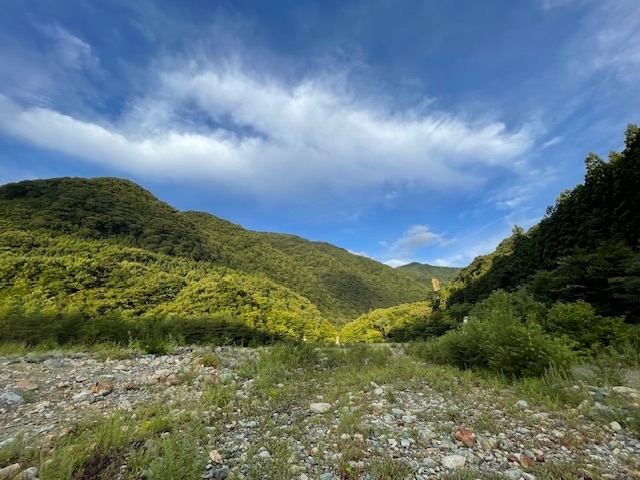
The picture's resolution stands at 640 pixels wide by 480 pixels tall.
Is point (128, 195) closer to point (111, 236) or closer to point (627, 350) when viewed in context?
point (111, 236)

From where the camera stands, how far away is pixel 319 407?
17.7 ft

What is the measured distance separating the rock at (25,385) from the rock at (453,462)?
6804mm

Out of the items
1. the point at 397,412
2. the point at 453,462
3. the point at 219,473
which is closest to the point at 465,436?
the point at 453,462

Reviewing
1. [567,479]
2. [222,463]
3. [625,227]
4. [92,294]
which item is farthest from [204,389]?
[92,294]

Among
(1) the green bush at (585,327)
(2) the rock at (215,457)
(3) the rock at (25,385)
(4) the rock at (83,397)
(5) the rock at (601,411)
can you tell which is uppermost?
(1) the green bush at (585,327)

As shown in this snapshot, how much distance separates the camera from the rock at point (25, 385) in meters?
5.53

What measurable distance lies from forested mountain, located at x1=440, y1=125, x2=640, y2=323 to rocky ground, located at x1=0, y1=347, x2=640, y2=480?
31.2 ft

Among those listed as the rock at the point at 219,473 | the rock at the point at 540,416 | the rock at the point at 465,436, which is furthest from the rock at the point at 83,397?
the rock at the point at 540,416

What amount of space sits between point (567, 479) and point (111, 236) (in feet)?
213

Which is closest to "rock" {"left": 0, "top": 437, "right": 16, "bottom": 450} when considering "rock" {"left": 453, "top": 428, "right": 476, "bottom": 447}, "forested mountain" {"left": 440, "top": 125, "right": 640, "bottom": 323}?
"rock" {"left": 453, "top": 428, "right": 476, "bottom": 447}

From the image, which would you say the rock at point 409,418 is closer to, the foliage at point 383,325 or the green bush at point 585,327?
the green bush at point 585,327

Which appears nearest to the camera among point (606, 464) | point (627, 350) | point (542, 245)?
Result: point (606, 464)

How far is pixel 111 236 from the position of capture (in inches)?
2159

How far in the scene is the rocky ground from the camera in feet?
11.0
